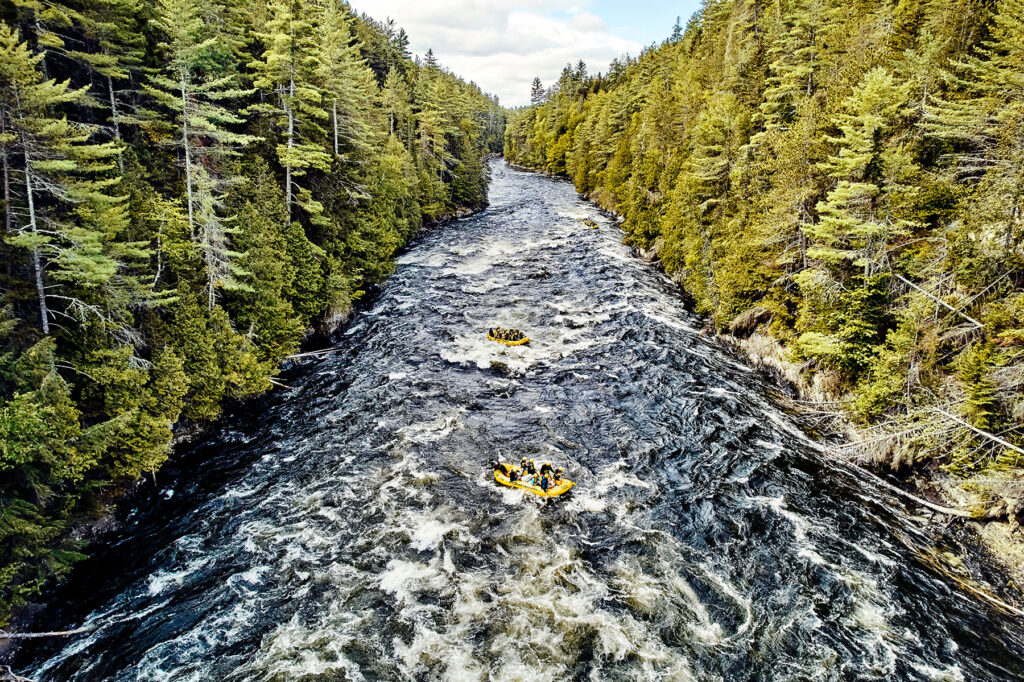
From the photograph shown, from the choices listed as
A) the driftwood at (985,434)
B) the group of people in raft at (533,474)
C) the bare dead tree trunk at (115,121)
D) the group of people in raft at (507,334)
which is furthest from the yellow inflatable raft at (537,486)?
the bare dead tree trunk at (115,121)

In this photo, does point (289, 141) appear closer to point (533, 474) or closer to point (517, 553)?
point (533, 474)

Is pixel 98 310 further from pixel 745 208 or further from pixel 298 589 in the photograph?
pixel 745 208

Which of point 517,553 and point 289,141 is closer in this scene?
point 517,553

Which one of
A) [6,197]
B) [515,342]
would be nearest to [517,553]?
[515,342]

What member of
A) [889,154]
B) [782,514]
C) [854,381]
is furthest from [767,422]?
[889,154]

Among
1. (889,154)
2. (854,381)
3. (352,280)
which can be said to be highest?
(889,154)

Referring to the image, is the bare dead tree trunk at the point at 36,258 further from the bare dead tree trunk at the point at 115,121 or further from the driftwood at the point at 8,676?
the driftwood at the point at 8,676
